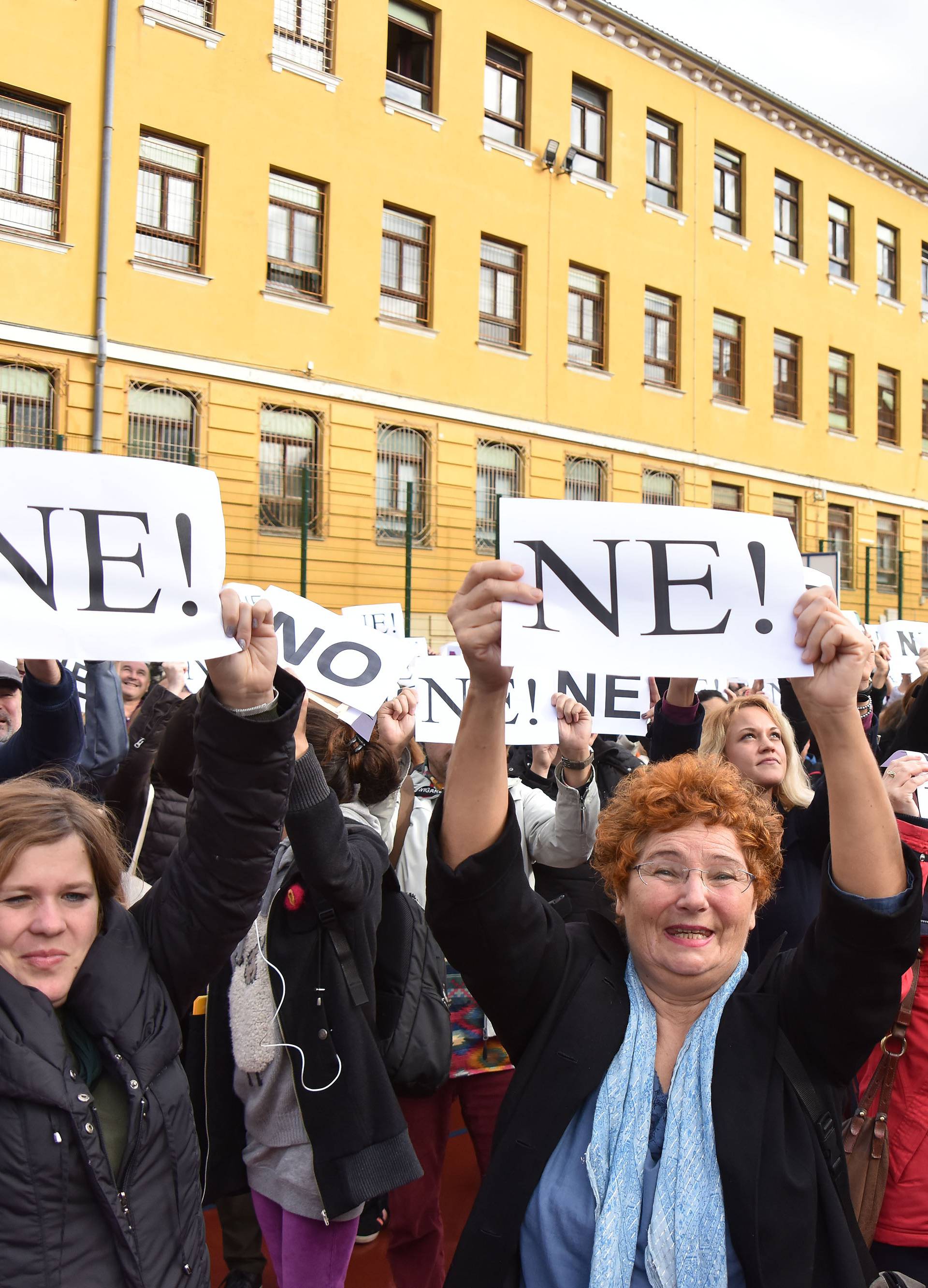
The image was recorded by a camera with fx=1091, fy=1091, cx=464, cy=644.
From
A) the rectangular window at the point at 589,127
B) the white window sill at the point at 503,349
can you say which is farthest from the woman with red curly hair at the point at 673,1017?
the rectangular window at the point at 589,127

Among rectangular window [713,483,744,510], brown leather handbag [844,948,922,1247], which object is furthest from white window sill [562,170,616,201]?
brown leather handbag [844,948,922,1247]

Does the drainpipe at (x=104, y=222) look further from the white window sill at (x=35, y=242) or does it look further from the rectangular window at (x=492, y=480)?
the rectangular window at (x=492, y=480)

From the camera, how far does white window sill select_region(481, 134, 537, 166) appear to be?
1748cm

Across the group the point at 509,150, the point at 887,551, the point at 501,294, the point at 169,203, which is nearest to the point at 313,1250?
the point at 169,203

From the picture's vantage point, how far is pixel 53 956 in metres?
1.98

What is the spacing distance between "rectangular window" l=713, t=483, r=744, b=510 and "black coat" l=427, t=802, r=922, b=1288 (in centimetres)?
1988

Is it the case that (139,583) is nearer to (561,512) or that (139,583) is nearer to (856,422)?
(561,512)

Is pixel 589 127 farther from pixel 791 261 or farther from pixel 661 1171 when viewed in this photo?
pixel 661 1171

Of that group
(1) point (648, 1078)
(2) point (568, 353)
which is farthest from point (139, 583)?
(2) point (568, 353)

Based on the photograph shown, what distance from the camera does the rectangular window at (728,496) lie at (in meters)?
21.3

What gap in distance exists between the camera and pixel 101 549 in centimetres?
233

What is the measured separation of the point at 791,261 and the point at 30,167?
1532 cm

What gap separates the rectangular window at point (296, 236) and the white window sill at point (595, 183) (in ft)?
16.1

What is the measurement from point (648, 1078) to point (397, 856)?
1975 millimetres
